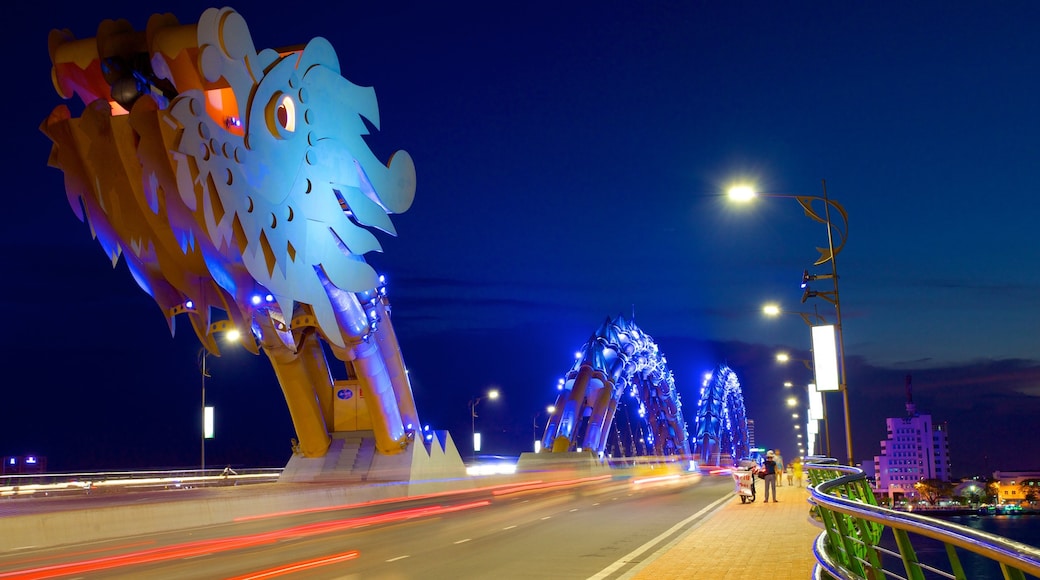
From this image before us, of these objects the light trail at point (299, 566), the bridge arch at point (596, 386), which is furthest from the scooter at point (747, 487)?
the bridge arch at point (596, 386)

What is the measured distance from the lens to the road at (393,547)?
→ 47.9 feet

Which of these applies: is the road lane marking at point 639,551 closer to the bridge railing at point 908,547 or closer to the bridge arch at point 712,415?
the bridge railing at point 908,547

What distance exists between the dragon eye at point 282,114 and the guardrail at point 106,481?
16598mm

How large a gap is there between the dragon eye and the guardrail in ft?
54.5

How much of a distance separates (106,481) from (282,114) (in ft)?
80.5

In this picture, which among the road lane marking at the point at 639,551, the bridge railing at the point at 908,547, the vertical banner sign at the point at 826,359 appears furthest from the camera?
the vertical banner sign at the point at 826,359

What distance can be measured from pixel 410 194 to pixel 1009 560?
1299 inches

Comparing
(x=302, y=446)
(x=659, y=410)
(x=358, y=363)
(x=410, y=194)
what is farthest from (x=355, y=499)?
(x=659, y=410)

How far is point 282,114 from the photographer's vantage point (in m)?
29.7

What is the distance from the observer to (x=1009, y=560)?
3592mm

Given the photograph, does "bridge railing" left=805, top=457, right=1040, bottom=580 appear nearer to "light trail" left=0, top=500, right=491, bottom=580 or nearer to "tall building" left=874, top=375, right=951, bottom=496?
"light trail" left=0, top=500, right=491, bottom=580

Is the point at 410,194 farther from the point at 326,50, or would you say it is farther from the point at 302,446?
the point at 302,446

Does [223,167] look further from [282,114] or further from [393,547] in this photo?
[393,547]

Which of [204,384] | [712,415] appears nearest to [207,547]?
[204,384]
